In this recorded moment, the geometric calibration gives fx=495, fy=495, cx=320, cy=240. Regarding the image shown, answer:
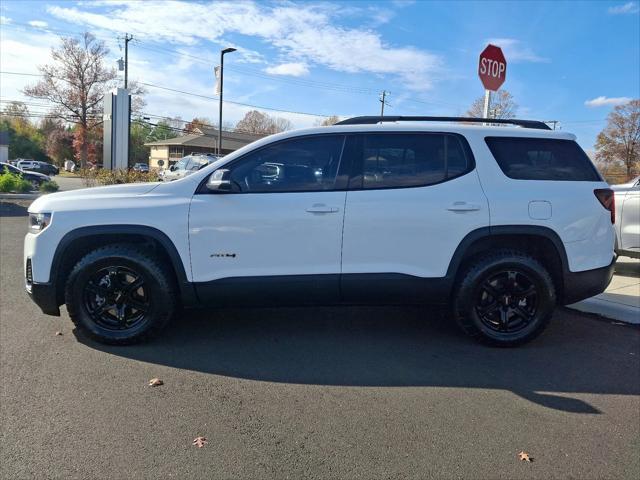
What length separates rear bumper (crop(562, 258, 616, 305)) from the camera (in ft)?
14.5

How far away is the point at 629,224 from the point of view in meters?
6.95

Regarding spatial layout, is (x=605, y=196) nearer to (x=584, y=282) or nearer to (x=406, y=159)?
(x=584, y=282)

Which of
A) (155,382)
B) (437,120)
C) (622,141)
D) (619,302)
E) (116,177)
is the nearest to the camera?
(155,382)

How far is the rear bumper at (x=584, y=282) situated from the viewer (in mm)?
4426

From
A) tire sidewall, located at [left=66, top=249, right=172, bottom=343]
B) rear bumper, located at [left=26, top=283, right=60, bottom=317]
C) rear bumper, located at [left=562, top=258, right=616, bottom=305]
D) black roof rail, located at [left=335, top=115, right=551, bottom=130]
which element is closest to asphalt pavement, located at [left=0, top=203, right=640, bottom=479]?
tire sidewall, located at [left=66, top=249, right=172, bottom=343]

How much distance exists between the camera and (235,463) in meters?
2.68

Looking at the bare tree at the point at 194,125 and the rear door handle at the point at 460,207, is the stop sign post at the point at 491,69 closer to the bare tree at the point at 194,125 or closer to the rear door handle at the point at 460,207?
the rear door handle at the point at 460,207

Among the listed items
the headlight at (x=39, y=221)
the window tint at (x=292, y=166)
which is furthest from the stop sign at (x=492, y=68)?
the headlight at (x=39, y=221)

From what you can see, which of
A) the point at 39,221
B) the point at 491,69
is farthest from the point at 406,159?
the point at 491,69

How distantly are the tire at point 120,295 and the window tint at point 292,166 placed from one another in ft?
3.49

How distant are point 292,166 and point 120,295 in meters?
1.84

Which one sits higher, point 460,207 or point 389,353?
point 460,207

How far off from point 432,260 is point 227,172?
1.90m

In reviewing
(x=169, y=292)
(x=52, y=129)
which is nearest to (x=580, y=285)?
(x=169, y=292)
